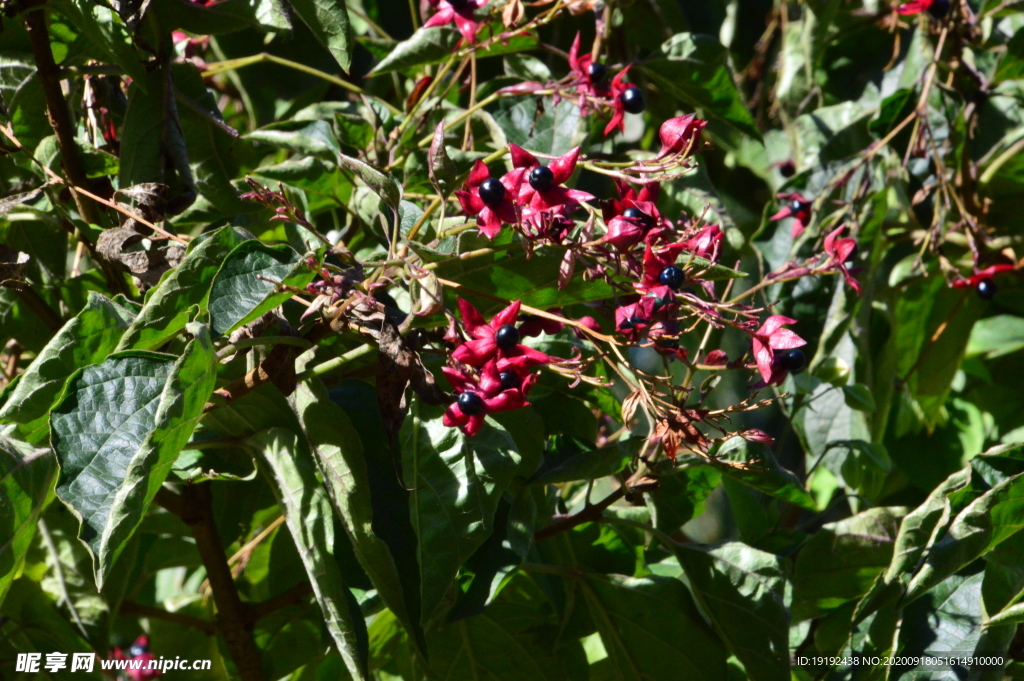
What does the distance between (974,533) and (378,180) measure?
0.59 m

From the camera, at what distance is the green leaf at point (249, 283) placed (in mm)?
566

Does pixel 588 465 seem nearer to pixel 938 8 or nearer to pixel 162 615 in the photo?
pixel 162 615

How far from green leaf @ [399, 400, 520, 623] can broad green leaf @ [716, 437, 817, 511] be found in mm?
271

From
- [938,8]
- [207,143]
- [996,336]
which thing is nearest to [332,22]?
[207,143]

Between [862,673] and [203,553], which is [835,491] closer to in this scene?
[862,673]

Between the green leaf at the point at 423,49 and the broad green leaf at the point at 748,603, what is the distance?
0.55 metres

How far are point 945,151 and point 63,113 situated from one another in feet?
3.36

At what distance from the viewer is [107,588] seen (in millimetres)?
923

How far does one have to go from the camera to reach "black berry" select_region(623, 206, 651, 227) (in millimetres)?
648

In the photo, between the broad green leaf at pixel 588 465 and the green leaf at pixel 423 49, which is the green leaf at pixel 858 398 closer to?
the broad green leaf at pixel 588 465

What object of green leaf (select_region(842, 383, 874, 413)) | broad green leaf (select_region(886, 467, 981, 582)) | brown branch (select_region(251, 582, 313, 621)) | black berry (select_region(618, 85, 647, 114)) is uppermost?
black berry (select_region(618, 85, 647, 114))

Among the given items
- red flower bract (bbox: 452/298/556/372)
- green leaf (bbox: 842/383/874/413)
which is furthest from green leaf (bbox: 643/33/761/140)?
red flower bract (bbox: 452/298/556/372)

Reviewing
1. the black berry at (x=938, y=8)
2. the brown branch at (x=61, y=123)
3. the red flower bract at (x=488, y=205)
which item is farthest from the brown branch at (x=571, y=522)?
the black berry at (x=938, y=8)

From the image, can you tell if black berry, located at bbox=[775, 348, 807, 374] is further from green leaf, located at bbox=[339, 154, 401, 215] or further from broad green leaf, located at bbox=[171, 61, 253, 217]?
broad green leaf, located at bbox=[171, 61, 253, 217]
